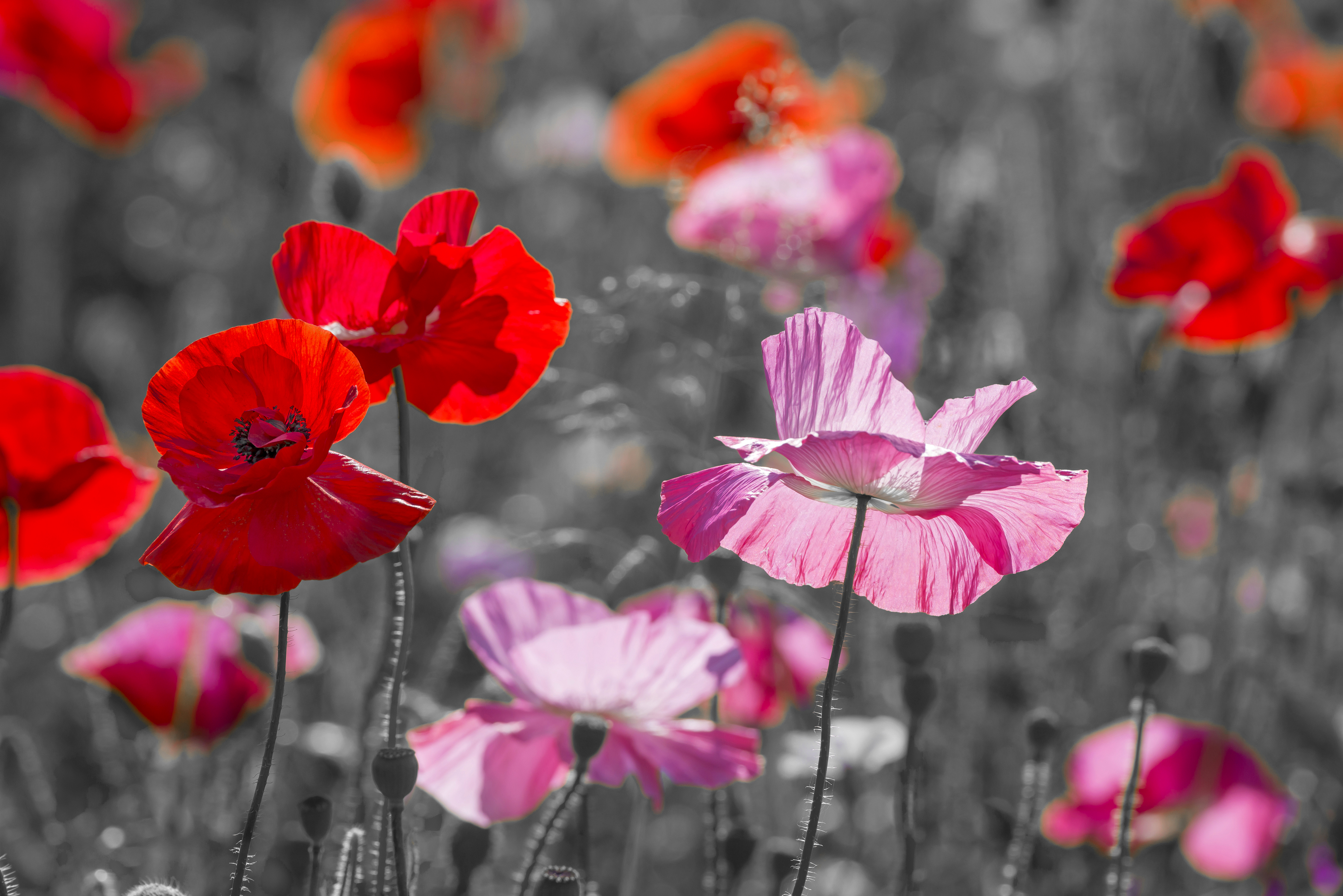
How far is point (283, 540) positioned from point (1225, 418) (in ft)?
4.38

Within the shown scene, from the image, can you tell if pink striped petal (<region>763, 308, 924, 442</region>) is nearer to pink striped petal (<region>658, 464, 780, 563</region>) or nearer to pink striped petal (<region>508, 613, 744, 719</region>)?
pink striped petal (<region>658, 464, 780, 563</region>)

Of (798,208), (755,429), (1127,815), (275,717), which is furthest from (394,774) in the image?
(755,429)

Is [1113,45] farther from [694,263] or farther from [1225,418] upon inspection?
[1225,418]

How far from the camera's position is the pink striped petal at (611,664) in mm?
790

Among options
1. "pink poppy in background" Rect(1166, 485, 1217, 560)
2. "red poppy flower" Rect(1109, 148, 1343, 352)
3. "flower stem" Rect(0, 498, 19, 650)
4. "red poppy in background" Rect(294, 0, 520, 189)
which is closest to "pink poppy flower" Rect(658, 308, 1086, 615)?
"flower stem" Rect(0, 498, 19, 650)

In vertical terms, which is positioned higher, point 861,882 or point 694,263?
point 694,263

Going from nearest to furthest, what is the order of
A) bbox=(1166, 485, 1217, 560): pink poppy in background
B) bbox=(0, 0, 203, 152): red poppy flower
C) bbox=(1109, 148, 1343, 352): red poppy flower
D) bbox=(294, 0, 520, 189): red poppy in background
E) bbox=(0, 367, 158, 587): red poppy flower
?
bbox=(0, 367, 158, 587): red poppy flower → bbox=(1109, 148, 1343, 352): red poppy flower → bbox=(1166, 485, 1217, 560): pink poppy in background → bbox=(0, 0, 203, 152): red poppy flower → bbox=(294, 0, 520, 189): red poppy in background

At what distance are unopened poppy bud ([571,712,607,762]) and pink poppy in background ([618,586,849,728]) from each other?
23cm

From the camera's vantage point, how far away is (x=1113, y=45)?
2.55 meters

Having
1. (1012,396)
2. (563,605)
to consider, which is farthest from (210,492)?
(1012,396)

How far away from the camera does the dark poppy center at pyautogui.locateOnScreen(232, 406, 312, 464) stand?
650 mm

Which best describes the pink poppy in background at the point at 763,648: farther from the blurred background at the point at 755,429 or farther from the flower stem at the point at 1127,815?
→ the flower stem at the point at 1127,815

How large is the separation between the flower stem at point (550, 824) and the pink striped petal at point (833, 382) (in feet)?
0.77

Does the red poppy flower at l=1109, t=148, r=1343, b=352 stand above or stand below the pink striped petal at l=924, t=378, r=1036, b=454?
above
